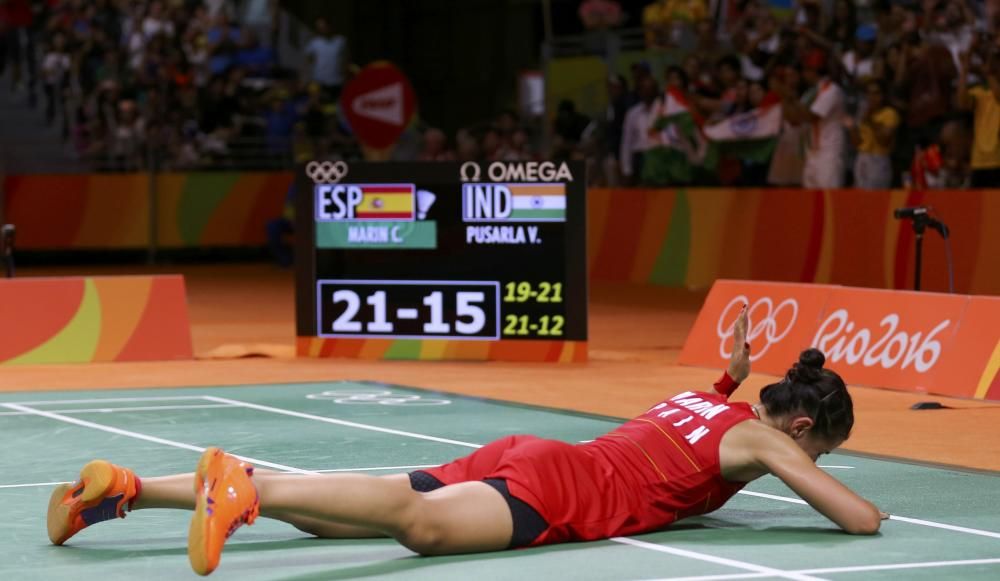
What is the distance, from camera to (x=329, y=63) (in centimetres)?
3497

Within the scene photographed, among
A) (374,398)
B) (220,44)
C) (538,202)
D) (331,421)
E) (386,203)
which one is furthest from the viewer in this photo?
(220,44)

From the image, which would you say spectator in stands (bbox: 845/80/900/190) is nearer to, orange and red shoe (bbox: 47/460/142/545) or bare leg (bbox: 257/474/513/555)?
bare leg (bbox: 257/474/513/555)

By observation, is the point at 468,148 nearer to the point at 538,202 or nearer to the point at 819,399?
the point at 538,202

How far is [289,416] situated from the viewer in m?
13.0

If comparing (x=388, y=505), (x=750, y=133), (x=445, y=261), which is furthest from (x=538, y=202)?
(x=388, y=505)

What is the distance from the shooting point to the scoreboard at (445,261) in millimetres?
16750

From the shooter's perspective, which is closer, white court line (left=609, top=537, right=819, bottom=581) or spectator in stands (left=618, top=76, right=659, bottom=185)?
white court line (left=609, top=537, right=819, bottom=581)

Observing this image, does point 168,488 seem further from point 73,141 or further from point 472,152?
point 73,141

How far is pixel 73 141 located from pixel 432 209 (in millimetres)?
19096

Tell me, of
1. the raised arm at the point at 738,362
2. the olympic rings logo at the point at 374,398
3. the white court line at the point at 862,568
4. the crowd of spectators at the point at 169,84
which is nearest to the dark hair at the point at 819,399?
the raised arm at the point at 738,362

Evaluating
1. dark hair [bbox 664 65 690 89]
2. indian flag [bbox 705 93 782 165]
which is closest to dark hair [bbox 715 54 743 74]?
dark hair [bbox 664 65 690 89]

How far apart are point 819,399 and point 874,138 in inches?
588

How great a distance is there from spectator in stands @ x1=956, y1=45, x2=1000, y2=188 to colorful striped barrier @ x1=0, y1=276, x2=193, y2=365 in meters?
9.43

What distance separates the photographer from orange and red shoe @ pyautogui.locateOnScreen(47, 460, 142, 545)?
7.60 m
